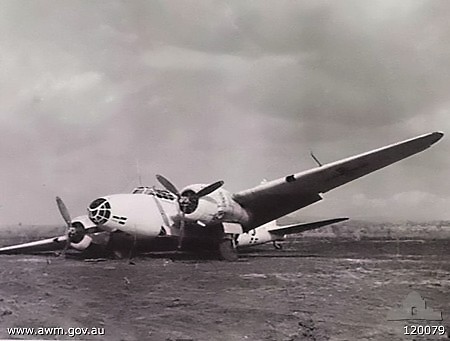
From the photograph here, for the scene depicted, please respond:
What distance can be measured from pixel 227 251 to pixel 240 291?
0.17 metres

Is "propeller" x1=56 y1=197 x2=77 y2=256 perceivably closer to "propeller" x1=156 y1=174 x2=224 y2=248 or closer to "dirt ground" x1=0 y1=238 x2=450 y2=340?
"dirt ground" x1=0 y1=238 x2=450 y2=340

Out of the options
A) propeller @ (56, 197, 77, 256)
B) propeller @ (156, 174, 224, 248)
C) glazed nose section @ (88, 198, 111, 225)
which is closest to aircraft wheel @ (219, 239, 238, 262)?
propeller @ (156, 174, 224, 248)

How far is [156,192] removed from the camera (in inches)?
94.7

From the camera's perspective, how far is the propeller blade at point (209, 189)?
7.72 feet

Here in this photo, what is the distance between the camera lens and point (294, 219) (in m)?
2.28

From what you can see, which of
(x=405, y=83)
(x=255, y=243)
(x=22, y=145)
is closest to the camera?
(x=405, y=83)

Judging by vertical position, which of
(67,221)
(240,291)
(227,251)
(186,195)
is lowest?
(240,291)

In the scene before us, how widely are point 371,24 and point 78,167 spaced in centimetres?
119

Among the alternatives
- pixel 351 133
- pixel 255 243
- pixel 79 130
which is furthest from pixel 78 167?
pixel 351 133

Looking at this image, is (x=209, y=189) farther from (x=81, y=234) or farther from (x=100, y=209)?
(x=81, y=234)

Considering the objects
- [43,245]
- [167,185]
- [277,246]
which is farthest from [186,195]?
[43,245]

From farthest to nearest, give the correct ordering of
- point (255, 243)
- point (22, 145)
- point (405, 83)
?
point (22, 145)
point (255, 243)
point (405, 83)

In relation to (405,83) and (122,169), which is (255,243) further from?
(405,83)

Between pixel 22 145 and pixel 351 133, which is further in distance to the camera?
pixel 22 145
